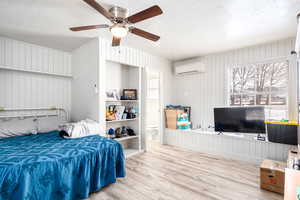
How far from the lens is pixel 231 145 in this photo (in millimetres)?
3258

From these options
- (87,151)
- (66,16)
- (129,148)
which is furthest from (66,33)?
(129,148)

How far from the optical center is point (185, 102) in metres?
4.42

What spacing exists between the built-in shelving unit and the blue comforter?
126cm

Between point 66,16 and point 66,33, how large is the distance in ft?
1.99

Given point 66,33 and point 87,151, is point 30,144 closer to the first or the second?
A: point 87,151

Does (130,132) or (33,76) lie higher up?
(33,76)

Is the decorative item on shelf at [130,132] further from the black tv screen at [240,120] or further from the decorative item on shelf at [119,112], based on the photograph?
the black tv screen at [240,120]

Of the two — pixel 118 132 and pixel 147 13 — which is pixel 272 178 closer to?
pixel 147 13

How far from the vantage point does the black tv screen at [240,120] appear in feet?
9.89

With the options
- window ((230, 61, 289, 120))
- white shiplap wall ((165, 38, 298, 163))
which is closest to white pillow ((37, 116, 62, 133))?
white shiplap wall ((165, 38, 298, 163))

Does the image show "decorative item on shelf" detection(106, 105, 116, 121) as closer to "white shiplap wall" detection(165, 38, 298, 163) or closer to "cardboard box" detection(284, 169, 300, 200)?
"white shiplap wall" detection(165, 38, 298, 163)

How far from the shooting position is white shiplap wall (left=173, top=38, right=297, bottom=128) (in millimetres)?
3066

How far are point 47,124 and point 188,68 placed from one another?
3531 mm

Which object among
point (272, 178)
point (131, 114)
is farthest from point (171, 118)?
point (272, 178)
